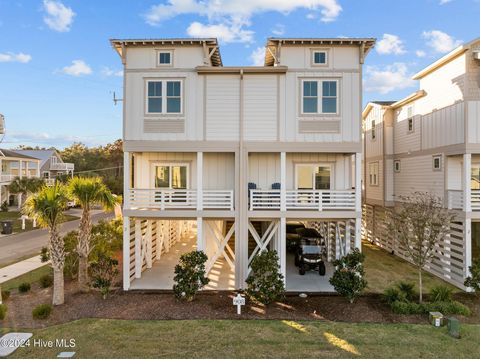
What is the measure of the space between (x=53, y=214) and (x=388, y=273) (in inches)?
637

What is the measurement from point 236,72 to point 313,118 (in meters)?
4.19

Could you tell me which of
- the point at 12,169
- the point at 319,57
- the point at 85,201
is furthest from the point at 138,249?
the point at 12,169

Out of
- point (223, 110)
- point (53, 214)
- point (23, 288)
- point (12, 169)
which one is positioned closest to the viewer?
point (53, 214)

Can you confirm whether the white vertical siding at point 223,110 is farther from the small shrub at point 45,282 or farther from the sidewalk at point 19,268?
the sidewalk at point 19,268

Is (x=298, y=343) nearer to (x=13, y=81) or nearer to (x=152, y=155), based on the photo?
(x=152, y=155)

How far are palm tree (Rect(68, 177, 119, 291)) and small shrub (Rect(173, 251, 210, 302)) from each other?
4262 millimetres

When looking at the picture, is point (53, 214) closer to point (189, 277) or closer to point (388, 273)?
point (189, 277)

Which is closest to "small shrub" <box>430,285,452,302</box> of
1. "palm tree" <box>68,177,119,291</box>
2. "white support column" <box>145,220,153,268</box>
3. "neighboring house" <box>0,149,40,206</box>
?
"white support column" <box>145,220,153,268</box>

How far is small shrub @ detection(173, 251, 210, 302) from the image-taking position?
1141 cm

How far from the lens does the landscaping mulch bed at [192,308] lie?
1024cm

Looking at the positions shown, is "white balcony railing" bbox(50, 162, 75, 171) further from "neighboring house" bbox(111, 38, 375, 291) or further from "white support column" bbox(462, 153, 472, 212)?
"white support column" bbox(462, 153, 472, 212)

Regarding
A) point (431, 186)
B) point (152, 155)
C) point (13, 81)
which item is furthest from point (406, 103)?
point (13, 81)

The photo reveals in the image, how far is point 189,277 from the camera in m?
11.5

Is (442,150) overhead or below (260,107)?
below
